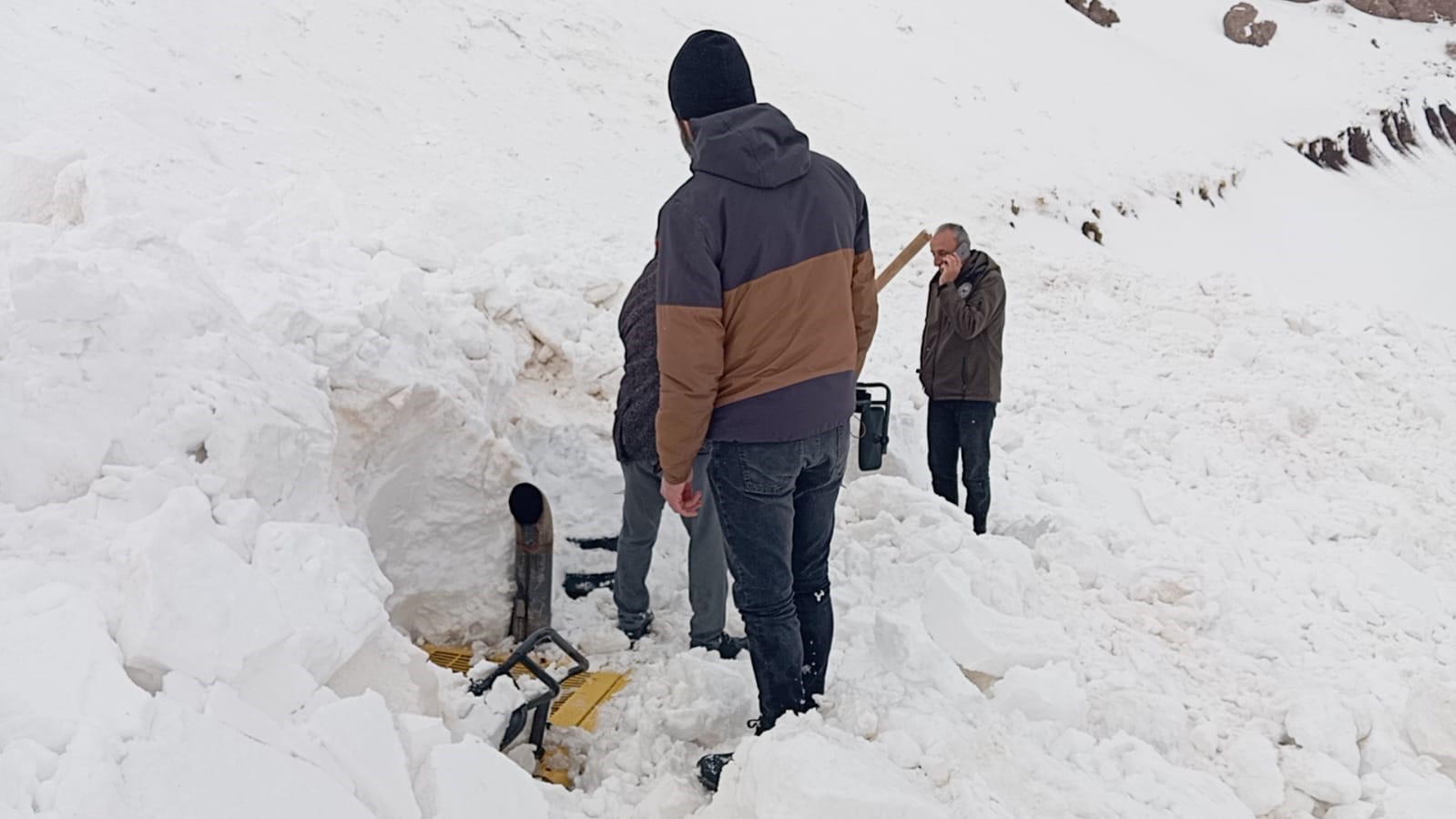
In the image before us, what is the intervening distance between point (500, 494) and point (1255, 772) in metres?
2.91

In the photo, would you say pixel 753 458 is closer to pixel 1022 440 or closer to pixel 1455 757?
pixel 1455 757

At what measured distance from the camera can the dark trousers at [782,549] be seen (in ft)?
8.78

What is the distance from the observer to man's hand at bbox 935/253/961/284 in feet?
15.4

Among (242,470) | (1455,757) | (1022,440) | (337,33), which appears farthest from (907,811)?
(337,33)

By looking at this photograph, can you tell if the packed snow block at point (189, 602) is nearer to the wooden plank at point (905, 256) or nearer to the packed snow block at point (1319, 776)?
the wooden plank at point (905, 256)

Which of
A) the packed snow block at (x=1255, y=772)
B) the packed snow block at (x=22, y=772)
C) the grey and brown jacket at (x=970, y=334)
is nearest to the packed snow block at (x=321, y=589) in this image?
the packed snow block at (x=22, y=772)

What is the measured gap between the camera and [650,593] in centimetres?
414

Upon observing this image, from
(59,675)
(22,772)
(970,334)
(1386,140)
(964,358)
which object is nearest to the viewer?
(22,772)

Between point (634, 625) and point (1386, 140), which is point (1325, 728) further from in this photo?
point (1386, 140)

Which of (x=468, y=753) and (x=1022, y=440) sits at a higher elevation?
(x=468, y=753)

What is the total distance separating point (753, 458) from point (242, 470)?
4.45 ft

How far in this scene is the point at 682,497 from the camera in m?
2.80

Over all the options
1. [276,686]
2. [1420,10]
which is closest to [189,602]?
[276,686]

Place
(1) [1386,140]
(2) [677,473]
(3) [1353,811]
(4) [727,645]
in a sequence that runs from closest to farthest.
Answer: (2) [677,473] < (3) [1353,811] < (4) [727,645] < (1) [1386,140]
